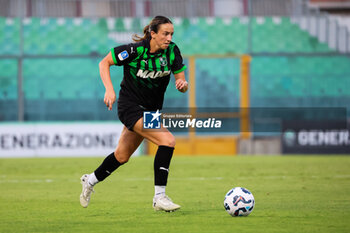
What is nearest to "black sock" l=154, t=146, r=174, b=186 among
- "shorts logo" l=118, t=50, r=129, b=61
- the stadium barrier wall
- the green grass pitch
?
the green grass pitch

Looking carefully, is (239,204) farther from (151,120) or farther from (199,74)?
(199,74)

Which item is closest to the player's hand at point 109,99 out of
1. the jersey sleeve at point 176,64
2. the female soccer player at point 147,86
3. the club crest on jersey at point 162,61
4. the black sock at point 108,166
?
the female soccer player at point 147,86

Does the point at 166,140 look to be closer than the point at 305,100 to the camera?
Yes

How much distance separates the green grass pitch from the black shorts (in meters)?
0.88

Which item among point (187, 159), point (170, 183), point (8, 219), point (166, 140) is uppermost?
point (166, 140)

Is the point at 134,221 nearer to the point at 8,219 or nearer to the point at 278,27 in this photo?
the point at 8,219

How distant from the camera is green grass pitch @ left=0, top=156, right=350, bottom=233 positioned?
5770 mm

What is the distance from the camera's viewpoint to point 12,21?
77.5ft

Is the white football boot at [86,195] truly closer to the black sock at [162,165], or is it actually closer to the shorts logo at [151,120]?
the black sock at [162,165]

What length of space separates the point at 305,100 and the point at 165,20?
14.6 metres

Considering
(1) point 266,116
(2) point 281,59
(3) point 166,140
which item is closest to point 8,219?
(3) point 166,140

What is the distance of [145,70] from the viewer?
22.2 feet

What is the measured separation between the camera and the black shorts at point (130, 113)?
6.71 metres

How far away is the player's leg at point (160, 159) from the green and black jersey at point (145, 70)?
33 cm
